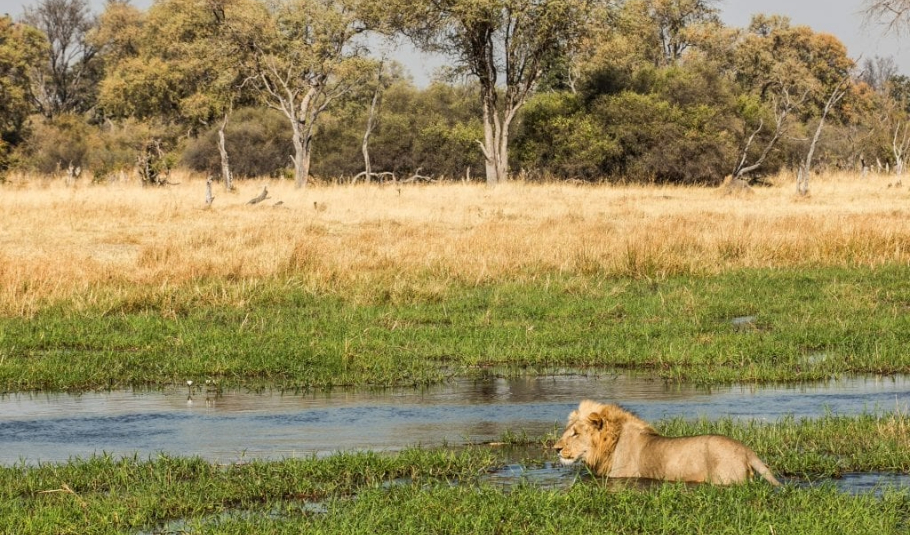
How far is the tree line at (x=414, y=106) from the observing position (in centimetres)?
4394

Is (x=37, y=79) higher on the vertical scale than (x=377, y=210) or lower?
higher

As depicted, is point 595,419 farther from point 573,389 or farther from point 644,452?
point 573,389

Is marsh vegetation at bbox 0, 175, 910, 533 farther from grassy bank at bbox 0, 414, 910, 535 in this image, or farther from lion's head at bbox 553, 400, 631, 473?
lion's head at bbox 553, 400, 631, 473

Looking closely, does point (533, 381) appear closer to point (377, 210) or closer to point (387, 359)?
point (387, 359)

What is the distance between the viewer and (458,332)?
1300 centimetres

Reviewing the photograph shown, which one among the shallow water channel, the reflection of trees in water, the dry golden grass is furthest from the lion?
the dry golden grass

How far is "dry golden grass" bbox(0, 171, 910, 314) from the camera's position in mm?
17172

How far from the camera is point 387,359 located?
1145 cm

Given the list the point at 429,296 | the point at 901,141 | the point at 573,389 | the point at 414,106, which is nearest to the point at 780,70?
the point at 901,141

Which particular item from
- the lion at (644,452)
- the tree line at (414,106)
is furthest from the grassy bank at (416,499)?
the tree line at (414,106)

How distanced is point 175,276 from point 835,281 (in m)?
9.26

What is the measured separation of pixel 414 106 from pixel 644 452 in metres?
49.6

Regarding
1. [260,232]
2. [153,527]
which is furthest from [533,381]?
[260,232]

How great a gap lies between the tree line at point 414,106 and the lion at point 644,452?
115ft
